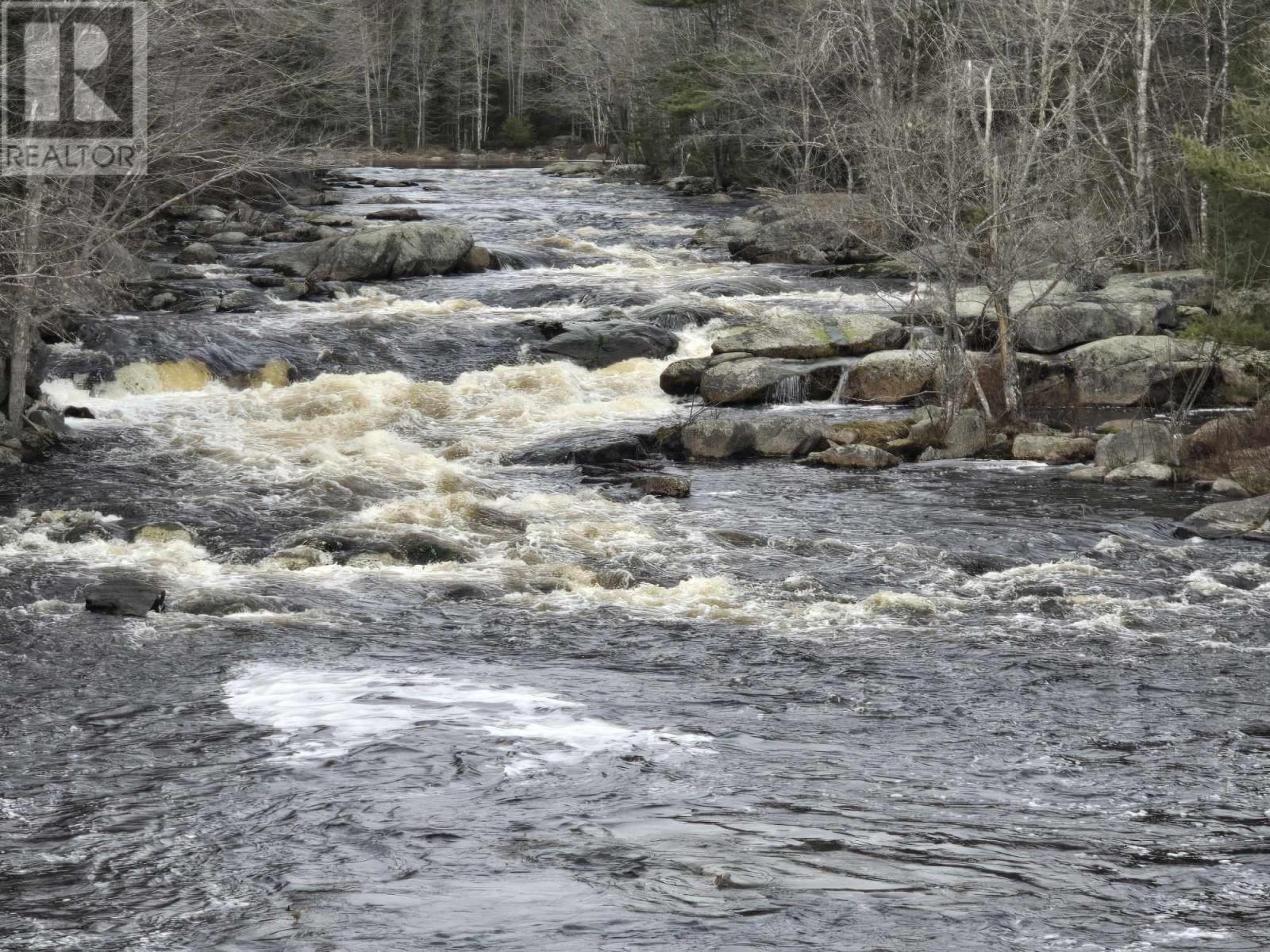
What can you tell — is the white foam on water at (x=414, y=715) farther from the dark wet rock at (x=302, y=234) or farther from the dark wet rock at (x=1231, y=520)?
the dark wet rock at (x=302, y=234)

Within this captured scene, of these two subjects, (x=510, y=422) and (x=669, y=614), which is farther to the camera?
(x=510, y=422)

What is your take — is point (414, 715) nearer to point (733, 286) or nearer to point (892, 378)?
point (892, 378)

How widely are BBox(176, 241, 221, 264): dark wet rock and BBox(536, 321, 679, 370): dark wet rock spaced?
10.4 m

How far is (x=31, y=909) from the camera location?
20.1ft

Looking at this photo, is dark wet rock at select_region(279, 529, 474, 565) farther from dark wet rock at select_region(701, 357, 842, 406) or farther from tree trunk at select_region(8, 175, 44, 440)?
dark wet rock at select_region(701, 357, 842, 406)

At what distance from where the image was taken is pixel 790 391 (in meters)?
19.6

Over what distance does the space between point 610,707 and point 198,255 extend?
74.1ft

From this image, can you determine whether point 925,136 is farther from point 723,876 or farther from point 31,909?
point 31,909

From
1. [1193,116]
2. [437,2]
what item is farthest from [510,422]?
[437,2]

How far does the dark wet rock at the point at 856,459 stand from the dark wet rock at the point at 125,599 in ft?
27.2

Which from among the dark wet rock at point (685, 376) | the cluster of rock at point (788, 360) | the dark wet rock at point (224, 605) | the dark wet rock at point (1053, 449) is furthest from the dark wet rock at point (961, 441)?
the dark wet rock at point (224, 605)

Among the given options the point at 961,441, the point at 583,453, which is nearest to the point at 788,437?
the point at 961,441

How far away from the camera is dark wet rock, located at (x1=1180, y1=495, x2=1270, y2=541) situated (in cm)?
1343

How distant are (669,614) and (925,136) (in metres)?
9.03
